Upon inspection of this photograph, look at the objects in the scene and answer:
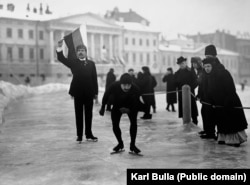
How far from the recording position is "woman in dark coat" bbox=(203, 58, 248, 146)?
7.62 meters

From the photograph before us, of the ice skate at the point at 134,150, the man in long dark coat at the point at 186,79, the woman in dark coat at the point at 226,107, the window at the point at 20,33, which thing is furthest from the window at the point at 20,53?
the ice skate at the point at 134,150

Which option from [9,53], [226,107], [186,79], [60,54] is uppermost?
[9,53]

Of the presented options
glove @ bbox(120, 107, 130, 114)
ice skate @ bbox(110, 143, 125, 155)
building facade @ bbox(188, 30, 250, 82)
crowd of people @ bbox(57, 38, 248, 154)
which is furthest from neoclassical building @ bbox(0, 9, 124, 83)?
glove @ bbox(120, 107, 130, 114)

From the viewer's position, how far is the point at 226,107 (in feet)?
25.2

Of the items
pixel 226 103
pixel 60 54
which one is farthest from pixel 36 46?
pixel 226 103

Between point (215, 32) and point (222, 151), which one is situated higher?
point (215, 32)

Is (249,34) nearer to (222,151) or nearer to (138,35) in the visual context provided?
(138,35)

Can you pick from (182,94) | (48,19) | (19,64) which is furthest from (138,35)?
(182,94)

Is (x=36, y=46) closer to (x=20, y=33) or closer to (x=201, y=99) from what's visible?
(x=20, y=33)

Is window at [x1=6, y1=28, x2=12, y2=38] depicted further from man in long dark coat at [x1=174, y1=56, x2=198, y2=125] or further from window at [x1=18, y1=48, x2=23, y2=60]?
man in long dark coat at [x1=174, y1=56, x2=198, y2=125]

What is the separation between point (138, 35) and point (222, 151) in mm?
72527

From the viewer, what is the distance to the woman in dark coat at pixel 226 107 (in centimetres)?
762

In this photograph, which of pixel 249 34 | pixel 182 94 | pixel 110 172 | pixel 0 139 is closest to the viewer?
pixel 110 172

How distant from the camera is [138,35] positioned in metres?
78.8
